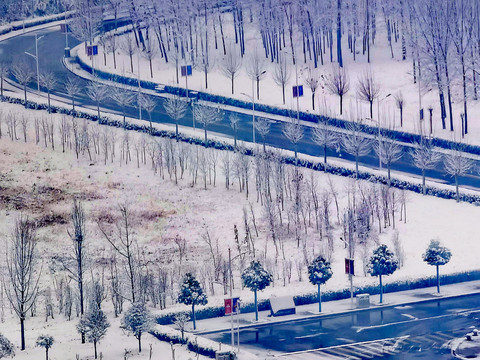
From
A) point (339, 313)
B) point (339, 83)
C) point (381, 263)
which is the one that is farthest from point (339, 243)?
point (339, 83)

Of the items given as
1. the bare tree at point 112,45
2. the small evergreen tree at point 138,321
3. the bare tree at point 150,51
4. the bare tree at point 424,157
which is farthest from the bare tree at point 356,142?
the small evergreen tree at point 138,321

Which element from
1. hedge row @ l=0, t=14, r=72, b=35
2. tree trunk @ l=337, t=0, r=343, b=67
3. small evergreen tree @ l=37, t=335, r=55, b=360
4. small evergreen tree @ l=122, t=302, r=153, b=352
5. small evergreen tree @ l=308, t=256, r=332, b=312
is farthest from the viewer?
hedge row @ l=0, t=14, r=72, b=35

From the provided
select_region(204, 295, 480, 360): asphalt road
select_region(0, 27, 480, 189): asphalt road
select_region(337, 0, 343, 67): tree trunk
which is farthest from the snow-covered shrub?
select_region(337, 0, 343, 67): tree trunk

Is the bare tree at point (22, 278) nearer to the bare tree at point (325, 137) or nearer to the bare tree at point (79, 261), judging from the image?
the bare tree at point (79, 261)

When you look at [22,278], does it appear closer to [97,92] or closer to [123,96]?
[123,96]

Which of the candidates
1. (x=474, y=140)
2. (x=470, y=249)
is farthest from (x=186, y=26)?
(x=470, y=249)

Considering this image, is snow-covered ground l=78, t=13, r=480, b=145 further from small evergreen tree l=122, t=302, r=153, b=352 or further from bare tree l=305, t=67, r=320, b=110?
small evergreen tree l=122, t=302, r=153, b=352
